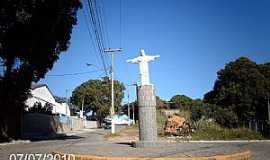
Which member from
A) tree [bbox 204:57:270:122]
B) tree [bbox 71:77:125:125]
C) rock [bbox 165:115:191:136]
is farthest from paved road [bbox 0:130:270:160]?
tree [bbox 71:77:125:125]

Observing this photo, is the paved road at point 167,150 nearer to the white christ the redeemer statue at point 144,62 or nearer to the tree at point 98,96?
the white christ the redeemer statue at point 144,62

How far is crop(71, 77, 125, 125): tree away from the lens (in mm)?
95125

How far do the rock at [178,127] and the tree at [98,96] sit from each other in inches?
2653

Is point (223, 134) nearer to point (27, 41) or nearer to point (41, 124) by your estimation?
point (27, 41)

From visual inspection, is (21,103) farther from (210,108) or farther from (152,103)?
(210,108)

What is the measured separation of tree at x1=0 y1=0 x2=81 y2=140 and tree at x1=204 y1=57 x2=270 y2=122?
89.7 feet

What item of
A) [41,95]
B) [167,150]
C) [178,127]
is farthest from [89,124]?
[167,150]

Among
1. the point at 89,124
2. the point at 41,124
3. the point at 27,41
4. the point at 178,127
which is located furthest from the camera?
the point at 89,124

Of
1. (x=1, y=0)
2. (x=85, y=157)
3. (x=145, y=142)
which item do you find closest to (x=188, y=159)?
(x=85, y=157)

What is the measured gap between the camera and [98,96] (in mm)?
96812

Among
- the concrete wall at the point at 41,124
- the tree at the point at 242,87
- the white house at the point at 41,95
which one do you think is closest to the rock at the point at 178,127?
the tree at the point at 242,87

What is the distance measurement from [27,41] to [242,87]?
35.3 m

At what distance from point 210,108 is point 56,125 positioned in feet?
84.7

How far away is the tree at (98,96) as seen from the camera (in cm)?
9512
